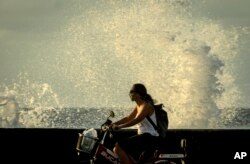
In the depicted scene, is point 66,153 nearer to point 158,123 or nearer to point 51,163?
point 51,163

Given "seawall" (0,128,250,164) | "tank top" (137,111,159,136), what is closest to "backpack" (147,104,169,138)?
"tank top" (137,111,159,136)

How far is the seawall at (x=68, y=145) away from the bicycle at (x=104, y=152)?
12.9 feet

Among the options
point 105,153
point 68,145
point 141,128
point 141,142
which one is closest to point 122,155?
point 105,153

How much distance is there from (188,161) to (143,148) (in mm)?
610

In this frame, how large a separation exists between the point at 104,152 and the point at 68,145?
4.81 m

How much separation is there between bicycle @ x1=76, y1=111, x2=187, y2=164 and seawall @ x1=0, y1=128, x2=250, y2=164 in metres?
3.94

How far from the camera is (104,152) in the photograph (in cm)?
1138

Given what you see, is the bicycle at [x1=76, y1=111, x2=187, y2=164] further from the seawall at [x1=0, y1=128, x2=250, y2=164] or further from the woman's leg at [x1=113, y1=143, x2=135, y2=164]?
the seawall at [x1=0, y1=128, x2=250, y2=164]

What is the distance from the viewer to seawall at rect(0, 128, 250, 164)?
1554 centimetres

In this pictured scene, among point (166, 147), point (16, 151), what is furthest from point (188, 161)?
point (16, 151)

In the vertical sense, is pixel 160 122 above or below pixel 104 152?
above

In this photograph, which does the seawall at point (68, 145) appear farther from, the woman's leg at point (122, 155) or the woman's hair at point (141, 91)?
the woman's hair at point (141, 91)

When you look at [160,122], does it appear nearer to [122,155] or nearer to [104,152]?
[122,155]

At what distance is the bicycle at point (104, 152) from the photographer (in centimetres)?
1103
